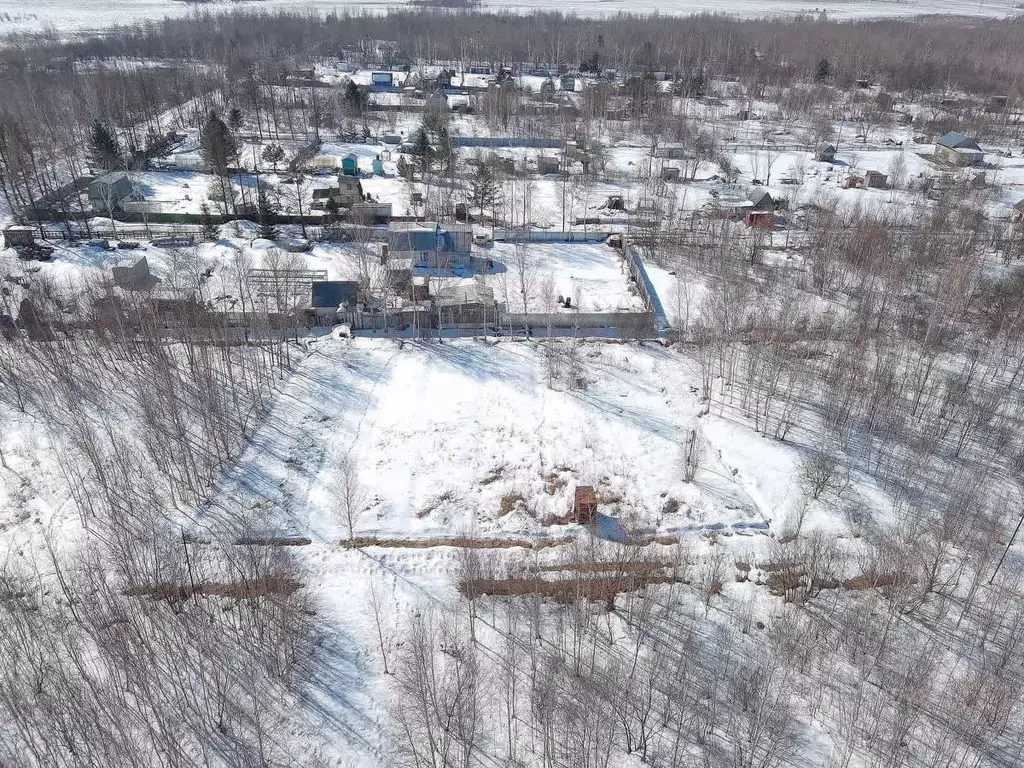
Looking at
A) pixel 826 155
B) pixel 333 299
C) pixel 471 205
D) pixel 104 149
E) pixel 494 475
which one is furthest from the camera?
pixel 826 155

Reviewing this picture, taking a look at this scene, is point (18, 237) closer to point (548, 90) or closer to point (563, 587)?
point (563, 587)

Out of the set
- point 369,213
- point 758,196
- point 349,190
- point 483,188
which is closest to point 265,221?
point 369,213

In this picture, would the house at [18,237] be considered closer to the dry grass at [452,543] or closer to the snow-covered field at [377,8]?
the dry grass at [452,543]

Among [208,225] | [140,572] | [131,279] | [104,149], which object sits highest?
[104,149]

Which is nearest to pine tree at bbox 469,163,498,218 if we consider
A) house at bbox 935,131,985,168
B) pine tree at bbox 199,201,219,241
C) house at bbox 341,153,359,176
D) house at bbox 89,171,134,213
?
house at bbox 341,153,359,176

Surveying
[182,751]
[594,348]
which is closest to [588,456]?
[594,348]

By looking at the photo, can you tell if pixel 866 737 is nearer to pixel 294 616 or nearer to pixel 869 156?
pixel 294 616

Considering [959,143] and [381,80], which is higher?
[381,80]

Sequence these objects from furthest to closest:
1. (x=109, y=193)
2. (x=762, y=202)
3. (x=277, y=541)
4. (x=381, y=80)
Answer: (x=381, y=80) < (x=762, y=202) < (x=109, y=193) < (x=277, y=541)
